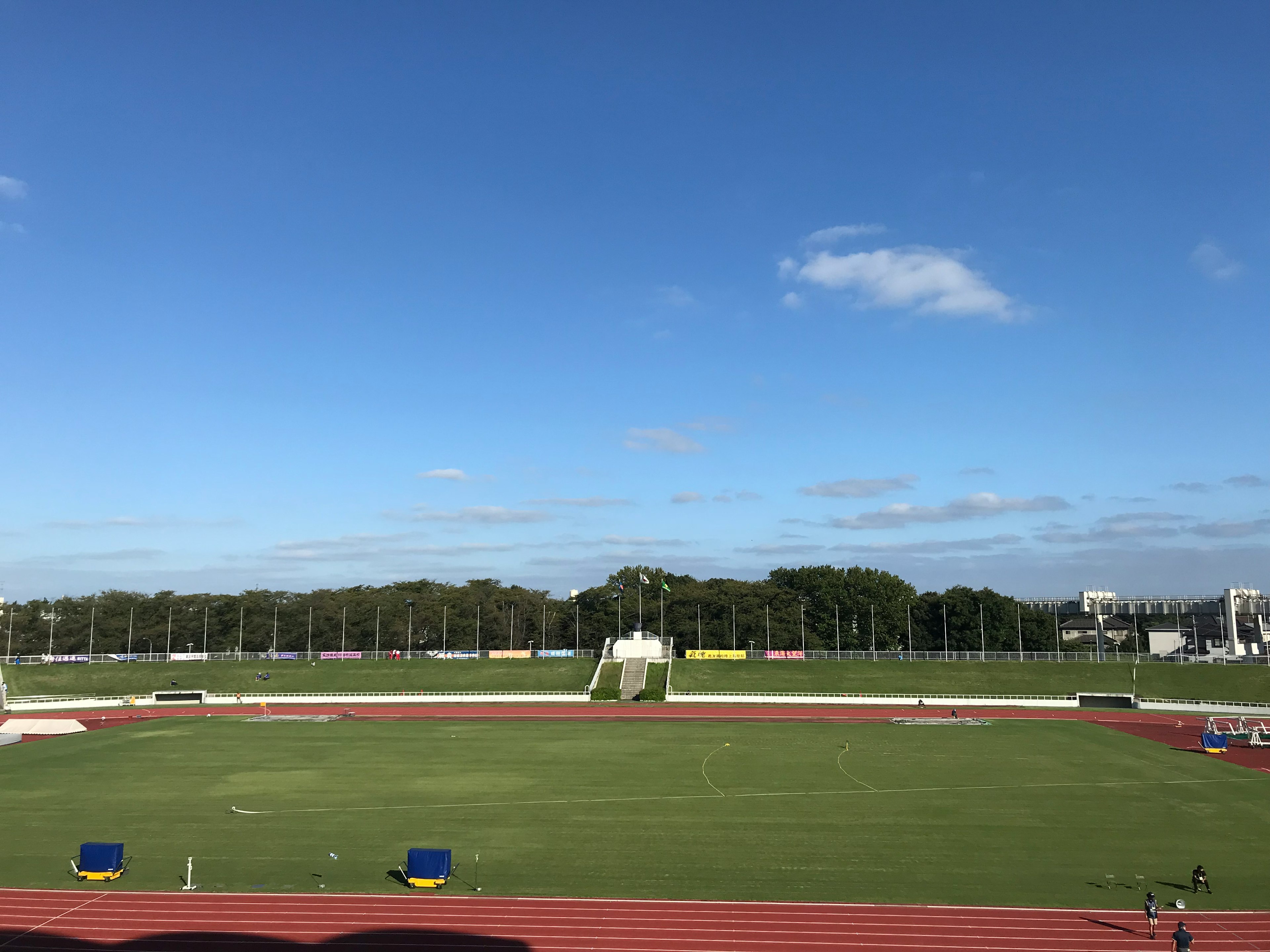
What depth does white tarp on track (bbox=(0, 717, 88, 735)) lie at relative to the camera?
186ft

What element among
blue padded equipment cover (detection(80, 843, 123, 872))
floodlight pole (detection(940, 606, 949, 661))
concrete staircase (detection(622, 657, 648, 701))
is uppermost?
floodlight pole (detection(940, 606, 949, 661))

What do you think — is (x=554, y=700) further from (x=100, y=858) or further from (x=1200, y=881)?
(x=1200, y=881)

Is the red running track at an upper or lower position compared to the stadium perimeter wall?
upper

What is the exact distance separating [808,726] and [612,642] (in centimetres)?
3880

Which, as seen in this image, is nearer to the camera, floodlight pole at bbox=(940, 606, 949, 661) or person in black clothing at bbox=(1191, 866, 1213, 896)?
person in black clothing at bbox=(1191, 866, 1213, 896)

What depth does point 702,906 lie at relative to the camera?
76.8 ft

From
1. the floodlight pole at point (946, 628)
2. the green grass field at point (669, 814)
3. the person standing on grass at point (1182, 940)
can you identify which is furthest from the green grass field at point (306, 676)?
the person standing on grass at point (1182, 940)

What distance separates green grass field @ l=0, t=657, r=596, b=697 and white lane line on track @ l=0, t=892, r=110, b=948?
56.5 m

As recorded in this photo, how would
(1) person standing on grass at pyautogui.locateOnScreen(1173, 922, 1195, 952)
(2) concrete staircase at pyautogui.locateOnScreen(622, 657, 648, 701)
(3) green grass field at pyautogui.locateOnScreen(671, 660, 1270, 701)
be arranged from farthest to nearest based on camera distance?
(2) concrete staircase at pyautogui.locateOnScreen(622, 657, 648, 701) < (3) green grass field at pyautogui.locateOnScreen(671, 660, 1270, 701) < (1) person standing on grass at pyautogui.locateOnScreen(1173, 922, 1195, 952)

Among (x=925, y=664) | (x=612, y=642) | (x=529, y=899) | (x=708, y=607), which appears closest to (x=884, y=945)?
(x=529, y=899)

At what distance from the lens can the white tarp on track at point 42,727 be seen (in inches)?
2229

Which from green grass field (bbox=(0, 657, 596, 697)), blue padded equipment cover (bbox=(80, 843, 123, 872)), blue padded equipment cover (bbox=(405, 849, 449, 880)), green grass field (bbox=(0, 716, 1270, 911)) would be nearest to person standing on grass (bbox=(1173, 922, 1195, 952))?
green grass field (bbox=(0, 716, 1270, 911))

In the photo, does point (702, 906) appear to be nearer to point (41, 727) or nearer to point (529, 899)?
point (529, 899)

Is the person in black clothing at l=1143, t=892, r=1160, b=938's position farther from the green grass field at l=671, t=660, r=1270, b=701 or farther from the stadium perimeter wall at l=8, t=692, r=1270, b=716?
the green grass field at l=671, t=660, r=1270, b=701
